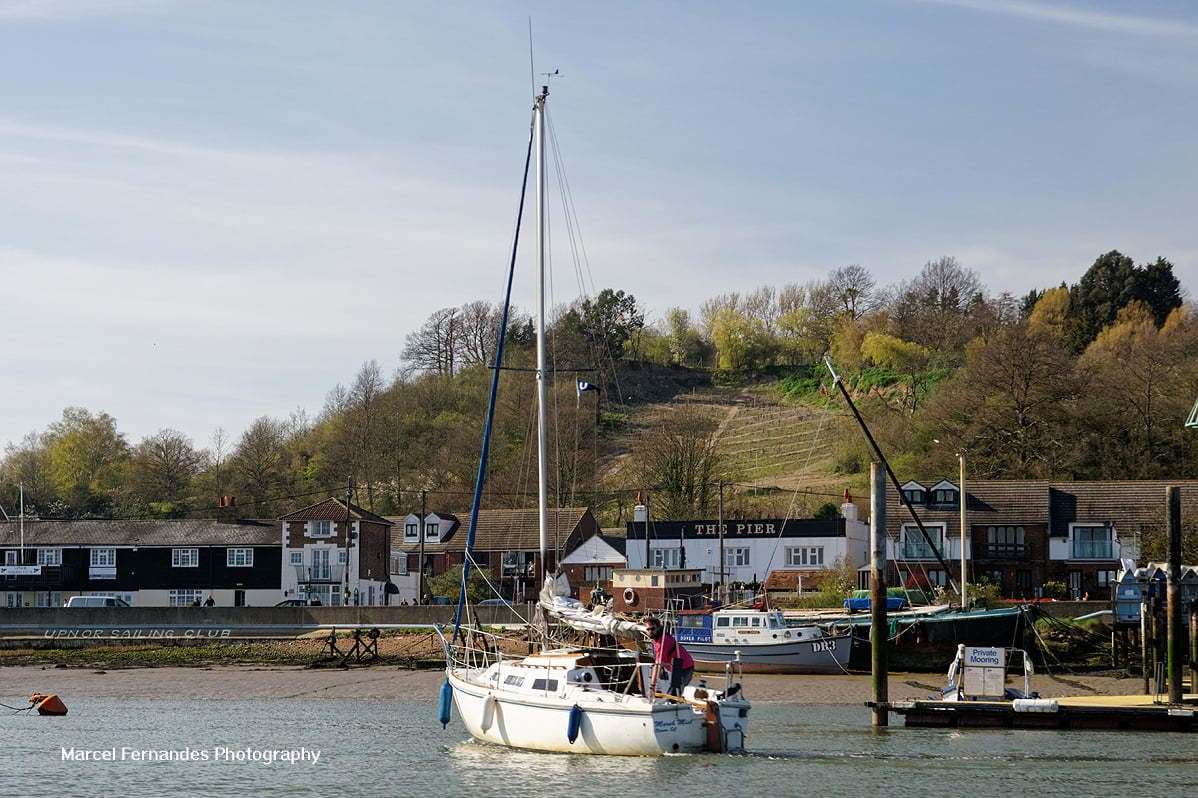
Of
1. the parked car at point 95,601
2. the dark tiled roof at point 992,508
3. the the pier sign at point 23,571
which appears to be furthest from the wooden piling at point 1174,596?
the the pier sign at point 23,571

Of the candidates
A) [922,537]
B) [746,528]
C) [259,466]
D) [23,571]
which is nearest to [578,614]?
[922,537]

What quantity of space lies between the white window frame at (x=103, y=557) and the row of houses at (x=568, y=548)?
93 mm

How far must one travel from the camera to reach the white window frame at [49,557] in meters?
95.1

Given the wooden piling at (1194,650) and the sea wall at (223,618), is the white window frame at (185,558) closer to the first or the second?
the sea wall at (223,618)

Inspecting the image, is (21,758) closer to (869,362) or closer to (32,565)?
(32,565)

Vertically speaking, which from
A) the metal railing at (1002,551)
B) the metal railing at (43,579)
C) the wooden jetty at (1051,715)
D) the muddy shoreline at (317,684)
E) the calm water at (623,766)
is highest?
the metal railing at (1002,551)

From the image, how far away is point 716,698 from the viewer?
115ft

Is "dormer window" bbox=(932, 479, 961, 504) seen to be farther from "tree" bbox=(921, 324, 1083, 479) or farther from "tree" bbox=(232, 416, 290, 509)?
"tree" bbox=(232, 416, 290, 509)

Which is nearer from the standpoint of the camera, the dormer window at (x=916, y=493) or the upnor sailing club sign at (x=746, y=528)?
the upnor sailing club sign at (x=746, y=528)

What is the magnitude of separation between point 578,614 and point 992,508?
53.0 metres

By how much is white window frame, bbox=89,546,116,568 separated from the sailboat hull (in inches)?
2506


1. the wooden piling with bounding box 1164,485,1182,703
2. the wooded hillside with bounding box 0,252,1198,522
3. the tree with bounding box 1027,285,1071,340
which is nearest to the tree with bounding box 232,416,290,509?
the wooded hillside with bounding box 0,252,1198,522

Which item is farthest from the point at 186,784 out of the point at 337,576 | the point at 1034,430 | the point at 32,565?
the point at 1034,430

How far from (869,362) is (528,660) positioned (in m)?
128
